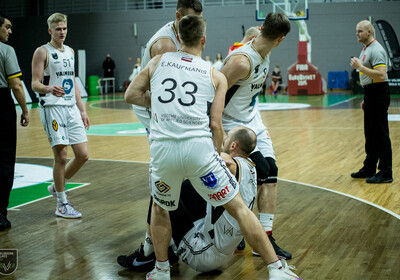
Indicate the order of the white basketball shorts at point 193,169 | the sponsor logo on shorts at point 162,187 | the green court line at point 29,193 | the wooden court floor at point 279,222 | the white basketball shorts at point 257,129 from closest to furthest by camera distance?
1. the white basketball shorts at point 193,169
2. the sponsor logo on shorts at point 162,187
3. the wooden court floor at point 279,222
4. the white basketball shorts at point 257,129
5. the green court line at point 29,193

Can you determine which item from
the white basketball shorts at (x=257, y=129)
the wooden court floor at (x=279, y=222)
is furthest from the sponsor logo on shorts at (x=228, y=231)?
the white basketball shorts at (x=257, y=129)

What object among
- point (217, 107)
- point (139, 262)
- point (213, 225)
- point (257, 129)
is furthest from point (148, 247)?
point (257, 129)

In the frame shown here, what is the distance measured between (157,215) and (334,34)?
23188 millimetres

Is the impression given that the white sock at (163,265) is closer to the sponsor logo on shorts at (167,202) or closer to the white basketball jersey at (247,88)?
the sponsor logo on shorts at (167,202)

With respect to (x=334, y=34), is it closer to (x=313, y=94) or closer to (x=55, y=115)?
(x=313, y=94)

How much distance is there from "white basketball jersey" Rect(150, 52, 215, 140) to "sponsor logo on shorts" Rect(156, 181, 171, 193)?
0.28 metres

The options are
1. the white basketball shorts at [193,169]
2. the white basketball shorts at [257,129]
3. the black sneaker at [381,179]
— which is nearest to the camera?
the white basketball shorts at [193,169]

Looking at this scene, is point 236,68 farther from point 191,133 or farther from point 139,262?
point 139,262

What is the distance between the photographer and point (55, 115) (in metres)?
5.37

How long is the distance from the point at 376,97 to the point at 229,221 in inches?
145

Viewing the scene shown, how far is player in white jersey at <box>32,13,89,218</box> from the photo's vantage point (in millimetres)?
5270

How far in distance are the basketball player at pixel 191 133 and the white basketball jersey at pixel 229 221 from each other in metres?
0.32

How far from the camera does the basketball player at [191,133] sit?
3354mm

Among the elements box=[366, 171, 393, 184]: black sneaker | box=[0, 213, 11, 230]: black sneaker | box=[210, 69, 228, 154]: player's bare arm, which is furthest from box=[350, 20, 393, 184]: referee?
box=[0, 213, 11, 230]: black sneaker
